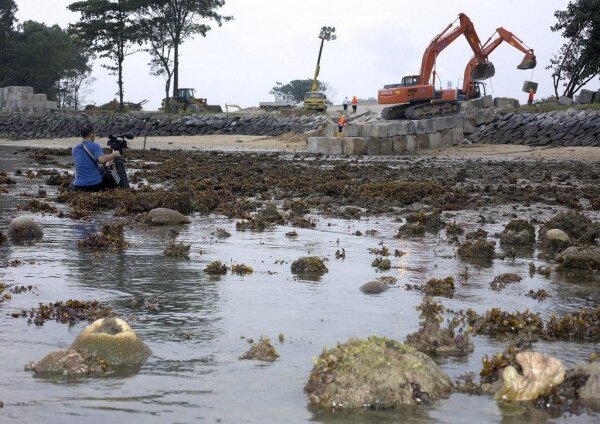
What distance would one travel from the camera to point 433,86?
41938 millimetres

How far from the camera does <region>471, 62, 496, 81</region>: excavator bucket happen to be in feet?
145

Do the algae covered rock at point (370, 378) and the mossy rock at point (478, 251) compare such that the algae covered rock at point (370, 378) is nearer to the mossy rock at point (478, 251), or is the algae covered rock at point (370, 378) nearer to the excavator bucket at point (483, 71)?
the mossy rock at point (478, 251)

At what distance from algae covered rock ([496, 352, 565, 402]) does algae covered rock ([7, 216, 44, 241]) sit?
25.1ft

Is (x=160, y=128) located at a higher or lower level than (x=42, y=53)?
lower

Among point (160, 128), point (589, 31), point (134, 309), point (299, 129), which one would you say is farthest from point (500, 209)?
point (160, 128)

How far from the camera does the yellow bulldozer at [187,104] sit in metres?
70.4

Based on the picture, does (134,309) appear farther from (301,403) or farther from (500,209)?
(500,209)

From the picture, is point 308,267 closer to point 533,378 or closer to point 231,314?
point 231,314

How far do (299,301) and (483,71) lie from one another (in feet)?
125

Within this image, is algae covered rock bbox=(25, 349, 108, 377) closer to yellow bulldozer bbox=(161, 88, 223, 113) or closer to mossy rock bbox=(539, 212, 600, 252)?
mossy rock bbox=(539, 212, 600, 252)

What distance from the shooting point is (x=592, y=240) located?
12.3m

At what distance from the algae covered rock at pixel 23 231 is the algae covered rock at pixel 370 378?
718 cm

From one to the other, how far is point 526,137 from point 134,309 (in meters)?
35.2

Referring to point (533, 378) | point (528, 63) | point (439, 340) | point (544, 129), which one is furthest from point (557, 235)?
point (528, 63)
